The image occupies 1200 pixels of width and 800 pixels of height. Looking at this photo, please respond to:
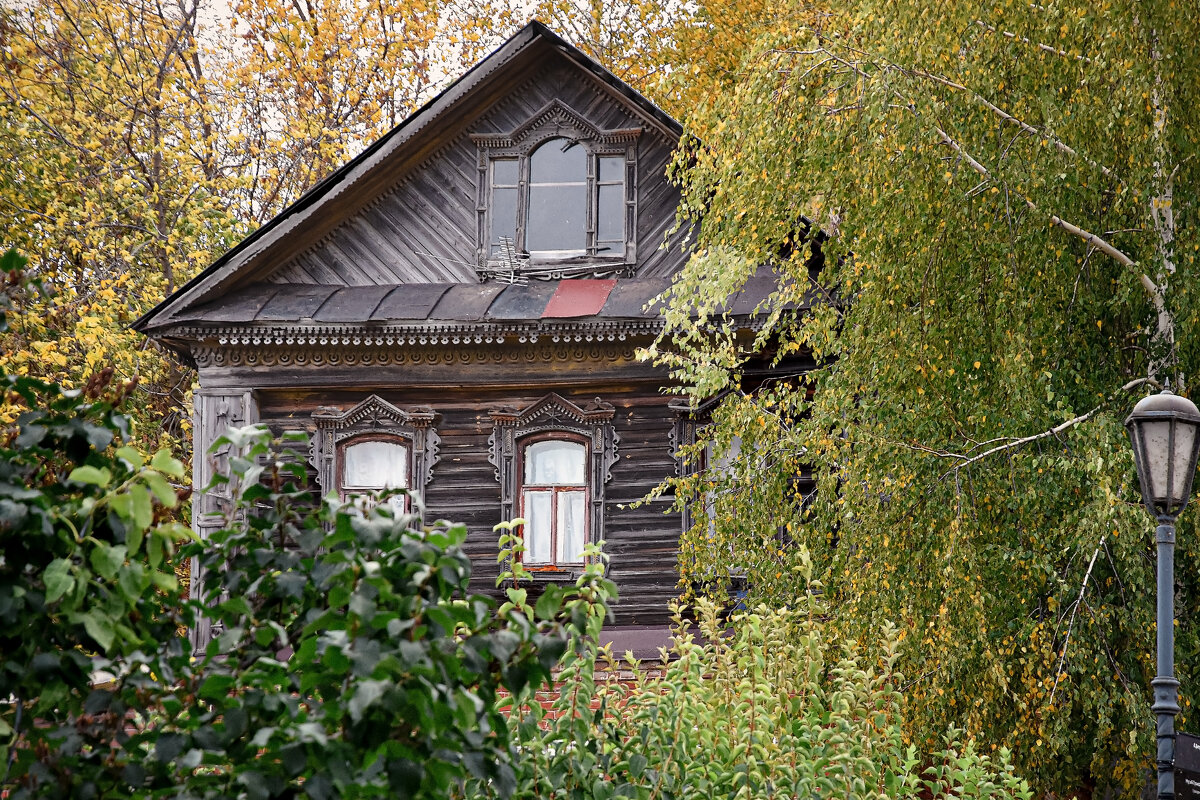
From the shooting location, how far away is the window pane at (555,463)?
14.7m

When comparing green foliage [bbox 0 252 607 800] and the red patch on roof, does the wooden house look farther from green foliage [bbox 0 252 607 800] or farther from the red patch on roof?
green foliage [bbox 0 252 607 800]

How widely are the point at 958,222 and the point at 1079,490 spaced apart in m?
2.04

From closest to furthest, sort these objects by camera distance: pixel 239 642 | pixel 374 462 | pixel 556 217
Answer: pixel 239 642, pixel 374 462, pixel 556 217

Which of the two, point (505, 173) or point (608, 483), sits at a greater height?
point (505, 173)

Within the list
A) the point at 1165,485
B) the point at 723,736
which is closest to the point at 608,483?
the point at 723,736

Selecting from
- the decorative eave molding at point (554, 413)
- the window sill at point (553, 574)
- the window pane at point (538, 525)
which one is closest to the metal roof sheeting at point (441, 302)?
the decorative eave molding at point (554, 413)

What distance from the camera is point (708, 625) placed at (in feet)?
26.0

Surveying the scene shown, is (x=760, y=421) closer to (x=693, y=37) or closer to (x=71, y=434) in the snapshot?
(x=71, y=434)

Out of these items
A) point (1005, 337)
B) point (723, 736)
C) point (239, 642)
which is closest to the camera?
point (239, 642)

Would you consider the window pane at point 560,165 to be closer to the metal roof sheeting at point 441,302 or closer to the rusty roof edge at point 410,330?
the metal roof sheeting at point 441,302

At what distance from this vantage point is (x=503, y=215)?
50.4ft

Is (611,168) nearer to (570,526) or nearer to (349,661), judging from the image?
(570,526)

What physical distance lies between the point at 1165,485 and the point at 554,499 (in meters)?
8.30

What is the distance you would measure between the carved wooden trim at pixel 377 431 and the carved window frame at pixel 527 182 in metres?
1.87
